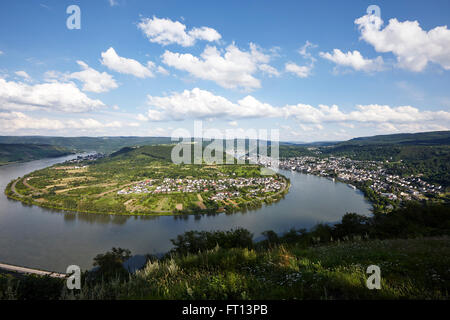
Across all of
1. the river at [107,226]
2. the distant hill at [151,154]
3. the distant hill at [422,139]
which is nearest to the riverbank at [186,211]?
the river at [107,226]

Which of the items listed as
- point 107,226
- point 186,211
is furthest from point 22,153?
point 186,211

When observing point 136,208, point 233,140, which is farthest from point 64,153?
point 136,208

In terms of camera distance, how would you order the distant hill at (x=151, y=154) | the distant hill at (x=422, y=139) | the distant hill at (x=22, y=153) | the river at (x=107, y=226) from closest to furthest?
the river at (x=107, y=226)
the distant hill at (x=22, y=153)
the distant hill at (x=151, y=154)
the distant hill at (x=422, y=139)

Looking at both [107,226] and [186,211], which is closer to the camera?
[107,226]

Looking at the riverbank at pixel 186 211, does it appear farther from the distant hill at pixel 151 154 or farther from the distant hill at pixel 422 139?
the distant hill at pixel 422 139

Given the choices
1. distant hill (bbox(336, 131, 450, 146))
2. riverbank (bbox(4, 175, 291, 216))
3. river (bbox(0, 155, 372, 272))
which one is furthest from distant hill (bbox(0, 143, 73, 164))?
distant hill (bbox(336, 131, 450, 146))

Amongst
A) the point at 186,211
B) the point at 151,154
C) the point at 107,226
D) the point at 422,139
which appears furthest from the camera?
the point at 422,139

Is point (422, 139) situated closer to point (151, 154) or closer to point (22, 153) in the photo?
point (151, 154)
